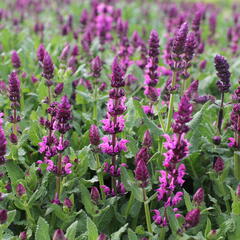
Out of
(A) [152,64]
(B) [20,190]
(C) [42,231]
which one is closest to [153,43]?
(A) [152,64]

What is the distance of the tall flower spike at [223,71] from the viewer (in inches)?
121

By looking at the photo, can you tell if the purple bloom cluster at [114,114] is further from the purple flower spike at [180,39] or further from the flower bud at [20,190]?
the flower bud at [20,190]

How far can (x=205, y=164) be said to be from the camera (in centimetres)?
368

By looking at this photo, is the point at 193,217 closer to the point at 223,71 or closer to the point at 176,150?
the point at 176,150

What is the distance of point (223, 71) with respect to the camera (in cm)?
315

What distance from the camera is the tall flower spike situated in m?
3.08

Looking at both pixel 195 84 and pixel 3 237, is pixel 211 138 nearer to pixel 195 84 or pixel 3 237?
pixel 195 84

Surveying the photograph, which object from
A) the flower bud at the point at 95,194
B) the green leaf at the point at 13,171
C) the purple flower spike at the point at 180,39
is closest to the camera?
the flower bud at the point at 95,194

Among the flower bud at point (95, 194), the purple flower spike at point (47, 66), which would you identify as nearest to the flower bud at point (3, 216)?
the flower bud at point (95, 194)

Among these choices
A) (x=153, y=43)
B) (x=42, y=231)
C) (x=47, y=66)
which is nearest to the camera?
(x=42, y=231)

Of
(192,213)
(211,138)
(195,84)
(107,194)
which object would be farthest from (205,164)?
(192,213)

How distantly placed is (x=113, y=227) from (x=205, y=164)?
1.07 m

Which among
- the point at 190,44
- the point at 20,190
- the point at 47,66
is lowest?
the point at 20,190

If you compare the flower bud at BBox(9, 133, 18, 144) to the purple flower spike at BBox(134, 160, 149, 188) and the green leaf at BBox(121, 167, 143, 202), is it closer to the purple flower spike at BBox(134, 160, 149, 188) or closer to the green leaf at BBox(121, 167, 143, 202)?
the green leaf at BBox(121, 167, 143, 202)
